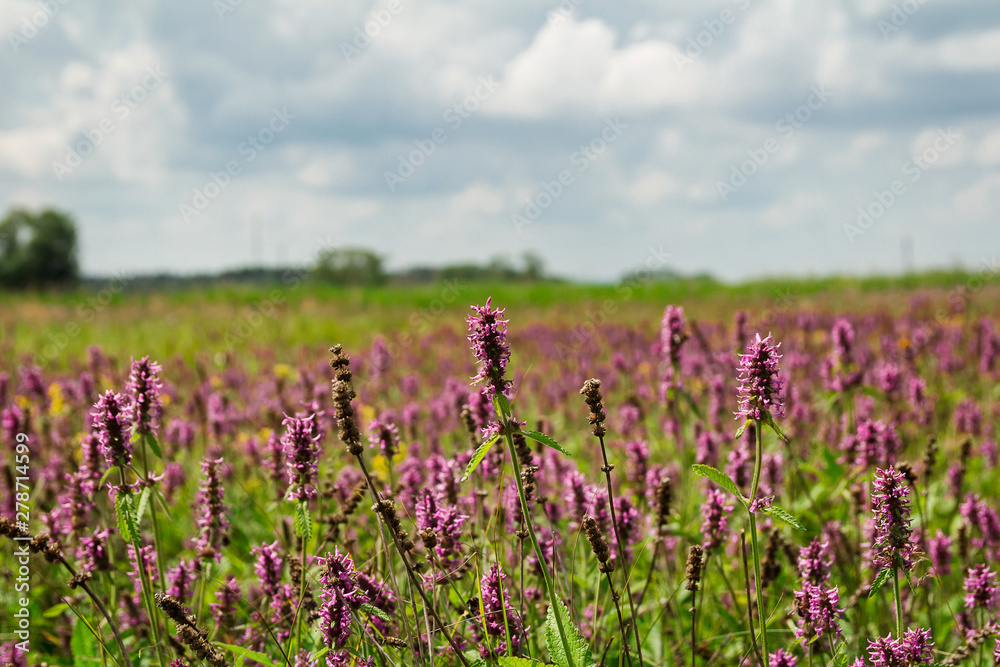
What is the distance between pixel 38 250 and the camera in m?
71.9

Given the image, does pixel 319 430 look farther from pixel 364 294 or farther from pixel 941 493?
pixel 364 294

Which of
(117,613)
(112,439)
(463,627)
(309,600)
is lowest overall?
(117,613)

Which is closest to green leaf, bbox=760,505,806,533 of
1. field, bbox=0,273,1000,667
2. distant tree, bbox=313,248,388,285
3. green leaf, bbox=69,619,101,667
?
field, bbox=0,273,1000,667

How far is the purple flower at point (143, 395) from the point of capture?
2195 mm

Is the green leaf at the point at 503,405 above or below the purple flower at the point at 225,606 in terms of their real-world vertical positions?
above

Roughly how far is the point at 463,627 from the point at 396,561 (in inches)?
32.7

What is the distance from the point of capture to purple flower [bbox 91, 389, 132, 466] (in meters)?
2.10

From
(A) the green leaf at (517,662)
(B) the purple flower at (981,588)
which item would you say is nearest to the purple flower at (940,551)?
(B) the purple flower at (981,588)

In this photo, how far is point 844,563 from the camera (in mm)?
3648

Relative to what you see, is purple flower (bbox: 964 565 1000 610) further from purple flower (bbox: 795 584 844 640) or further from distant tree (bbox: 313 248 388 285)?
distant tree (bbox: 313 248 388 285)

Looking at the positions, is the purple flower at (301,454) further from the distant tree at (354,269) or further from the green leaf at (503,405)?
the distant tree at (354,269)

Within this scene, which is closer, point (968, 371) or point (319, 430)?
point (319, 430)

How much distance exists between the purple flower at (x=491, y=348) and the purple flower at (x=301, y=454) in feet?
1.76

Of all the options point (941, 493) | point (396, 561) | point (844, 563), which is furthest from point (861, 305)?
point (396, 561)
